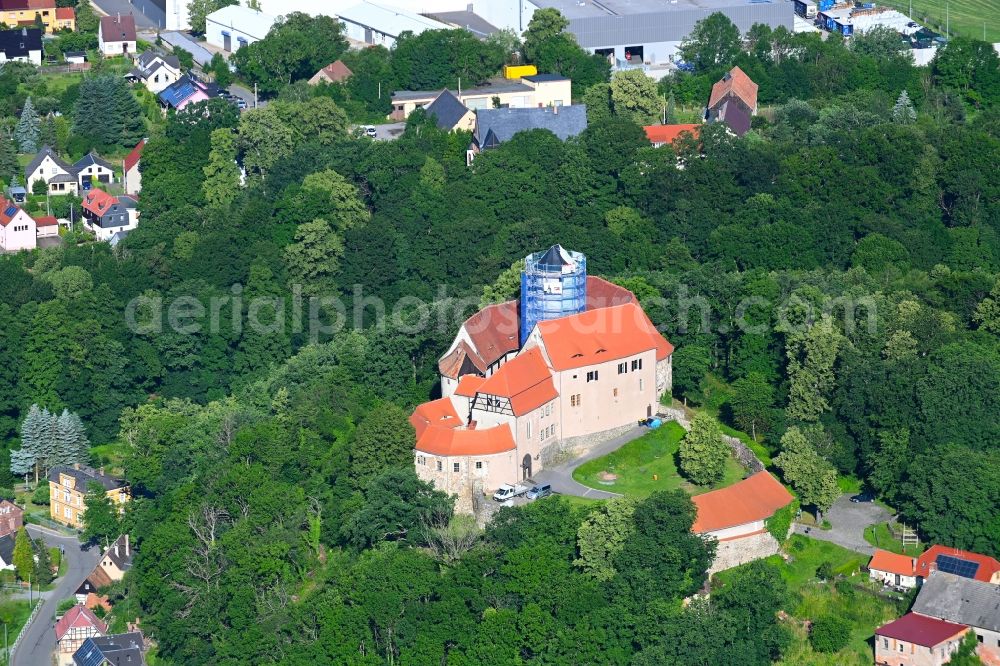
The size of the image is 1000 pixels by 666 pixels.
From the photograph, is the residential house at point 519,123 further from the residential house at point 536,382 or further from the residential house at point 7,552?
the residential house at point 7,552

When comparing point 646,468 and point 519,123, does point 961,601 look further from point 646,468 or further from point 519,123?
point 519,123

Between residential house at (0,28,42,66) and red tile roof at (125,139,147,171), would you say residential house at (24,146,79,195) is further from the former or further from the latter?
residential house at (0,28,42,66)

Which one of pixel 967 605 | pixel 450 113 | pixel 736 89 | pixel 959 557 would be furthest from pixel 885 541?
pixel 450 113

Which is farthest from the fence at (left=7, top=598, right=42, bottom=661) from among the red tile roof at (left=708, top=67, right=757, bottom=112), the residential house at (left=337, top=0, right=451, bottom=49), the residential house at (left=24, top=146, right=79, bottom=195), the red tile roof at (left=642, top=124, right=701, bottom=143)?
the residential house at (left=337, top=0, right=451, bottom=49)

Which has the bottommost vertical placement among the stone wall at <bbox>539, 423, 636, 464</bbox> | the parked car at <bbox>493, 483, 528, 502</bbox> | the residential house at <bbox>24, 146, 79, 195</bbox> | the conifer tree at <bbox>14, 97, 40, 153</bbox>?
the parked car at <bbox>493, 483, 528, 502</bbox>

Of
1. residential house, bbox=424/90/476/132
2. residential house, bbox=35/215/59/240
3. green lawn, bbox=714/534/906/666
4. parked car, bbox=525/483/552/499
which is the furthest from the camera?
residential house, bbox=424/90/476/132

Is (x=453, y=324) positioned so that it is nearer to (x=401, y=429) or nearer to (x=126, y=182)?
(x=401, y=429)
